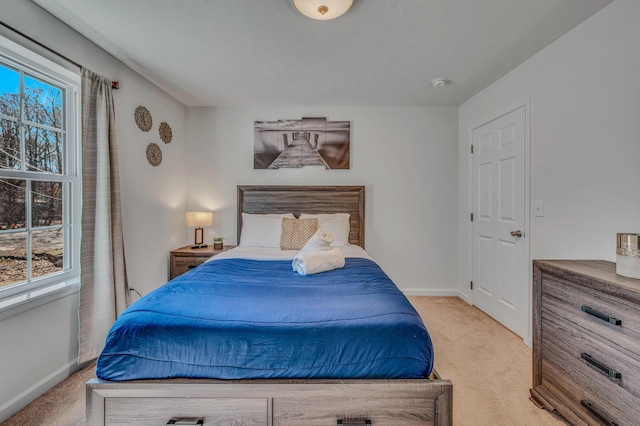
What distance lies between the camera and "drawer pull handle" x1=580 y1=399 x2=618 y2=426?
4.12 feet

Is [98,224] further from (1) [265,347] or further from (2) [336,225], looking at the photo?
(2) [336,225]

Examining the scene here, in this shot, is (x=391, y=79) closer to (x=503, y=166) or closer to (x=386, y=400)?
(x=503, y=166)

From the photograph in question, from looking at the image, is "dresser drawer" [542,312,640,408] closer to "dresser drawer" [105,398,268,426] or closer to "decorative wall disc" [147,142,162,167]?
"dresser drawer" [105,398,268,426]

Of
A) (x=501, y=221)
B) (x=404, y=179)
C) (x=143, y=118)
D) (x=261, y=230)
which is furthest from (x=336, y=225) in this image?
(x=143, y=118)

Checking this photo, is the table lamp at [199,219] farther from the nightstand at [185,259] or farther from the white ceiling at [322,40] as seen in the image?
the white ceiling at [322,40]

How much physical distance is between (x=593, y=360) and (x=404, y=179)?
2.50m

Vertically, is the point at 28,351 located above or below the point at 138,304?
below

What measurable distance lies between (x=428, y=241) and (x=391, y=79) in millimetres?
1991

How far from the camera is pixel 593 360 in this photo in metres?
1.33

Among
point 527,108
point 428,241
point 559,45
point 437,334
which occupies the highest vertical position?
point 559,45

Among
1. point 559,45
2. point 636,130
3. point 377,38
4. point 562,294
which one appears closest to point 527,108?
point 559,45

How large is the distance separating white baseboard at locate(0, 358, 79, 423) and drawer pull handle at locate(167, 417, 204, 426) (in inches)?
47.4

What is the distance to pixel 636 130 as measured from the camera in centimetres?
161

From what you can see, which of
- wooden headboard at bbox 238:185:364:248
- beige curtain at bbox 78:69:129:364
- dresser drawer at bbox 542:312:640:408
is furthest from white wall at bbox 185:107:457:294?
dresser drawer at bbox 542:312:640:408
